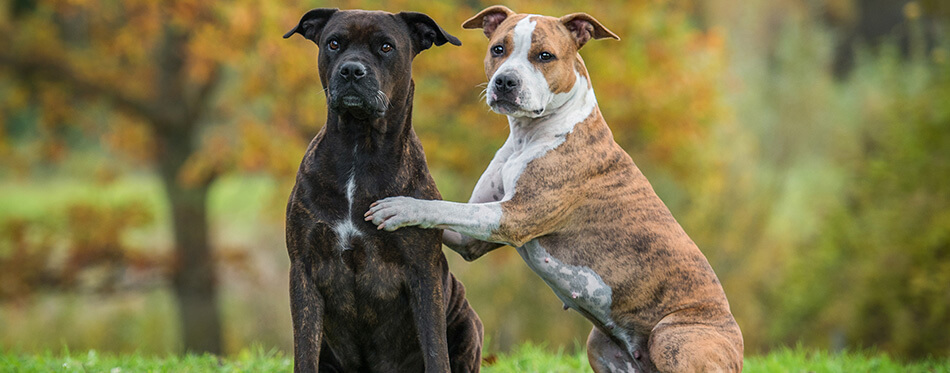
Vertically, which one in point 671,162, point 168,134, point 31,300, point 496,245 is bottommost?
point 31,300

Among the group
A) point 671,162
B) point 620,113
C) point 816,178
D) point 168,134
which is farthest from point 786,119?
point 168,134

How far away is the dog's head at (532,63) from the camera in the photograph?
4188mm

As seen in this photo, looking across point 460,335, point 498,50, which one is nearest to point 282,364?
point 460,335

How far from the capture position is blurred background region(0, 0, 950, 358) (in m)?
9.12

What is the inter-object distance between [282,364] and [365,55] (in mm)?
2398

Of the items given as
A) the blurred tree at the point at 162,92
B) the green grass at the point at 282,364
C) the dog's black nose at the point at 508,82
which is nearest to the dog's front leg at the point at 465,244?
the dog's black nose at the point at 508,82

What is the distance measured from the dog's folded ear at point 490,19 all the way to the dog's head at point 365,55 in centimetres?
52

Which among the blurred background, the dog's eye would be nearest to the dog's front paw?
the dog's eye

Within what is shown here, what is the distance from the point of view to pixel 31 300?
11.0 metres

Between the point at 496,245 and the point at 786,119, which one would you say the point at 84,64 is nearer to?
the point at 496,245

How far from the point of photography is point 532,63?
14.0 feet

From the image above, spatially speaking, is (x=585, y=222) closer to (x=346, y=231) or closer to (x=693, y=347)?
(x=693, y=347)

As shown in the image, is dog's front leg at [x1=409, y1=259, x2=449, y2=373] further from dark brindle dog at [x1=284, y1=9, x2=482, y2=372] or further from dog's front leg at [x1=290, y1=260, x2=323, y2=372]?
dog's front leg at [x1=290, y1=260, x2=323, y2=372]

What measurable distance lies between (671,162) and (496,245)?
578cm
